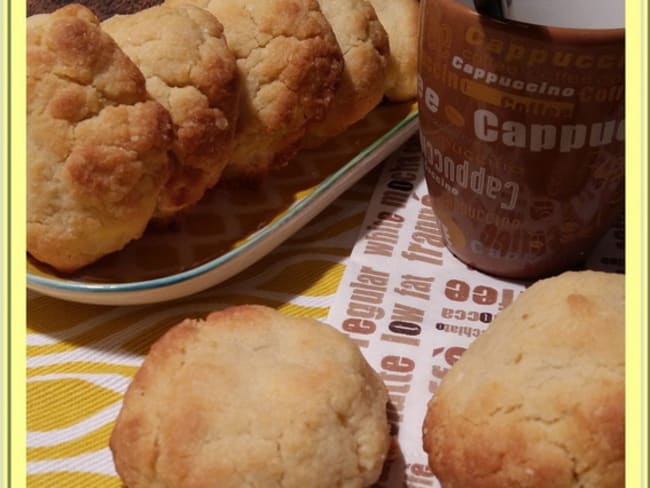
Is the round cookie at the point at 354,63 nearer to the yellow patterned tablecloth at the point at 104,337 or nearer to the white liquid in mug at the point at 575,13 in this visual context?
the yellow patterned tablecloth at the point at 104,337

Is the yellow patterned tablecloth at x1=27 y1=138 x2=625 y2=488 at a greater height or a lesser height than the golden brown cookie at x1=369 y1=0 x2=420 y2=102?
lesser

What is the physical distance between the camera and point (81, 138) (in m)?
0.86

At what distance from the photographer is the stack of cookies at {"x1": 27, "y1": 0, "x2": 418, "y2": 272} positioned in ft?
2.81

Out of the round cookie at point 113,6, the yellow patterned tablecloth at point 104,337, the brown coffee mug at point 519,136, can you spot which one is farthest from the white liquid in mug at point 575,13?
the round cookie at point 113,6

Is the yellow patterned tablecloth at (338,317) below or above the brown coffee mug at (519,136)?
below

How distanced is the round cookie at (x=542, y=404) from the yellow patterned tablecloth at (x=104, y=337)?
28cm

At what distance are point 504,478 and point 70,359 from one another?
1.67 feet

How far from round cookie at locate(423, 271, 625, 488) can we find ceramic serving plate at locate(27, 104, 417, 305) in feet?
1.07

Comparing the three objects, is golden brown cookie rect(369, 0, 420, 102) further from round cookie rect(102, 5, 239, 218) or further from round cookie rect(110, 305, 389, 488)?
round cookie rect(110, 305, 389, 488)

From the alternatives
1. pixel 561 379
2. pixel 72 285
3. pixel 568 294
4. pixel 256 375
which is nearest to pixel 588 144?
pixel 568 294

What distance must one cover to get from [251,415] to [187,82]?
1.46 ft

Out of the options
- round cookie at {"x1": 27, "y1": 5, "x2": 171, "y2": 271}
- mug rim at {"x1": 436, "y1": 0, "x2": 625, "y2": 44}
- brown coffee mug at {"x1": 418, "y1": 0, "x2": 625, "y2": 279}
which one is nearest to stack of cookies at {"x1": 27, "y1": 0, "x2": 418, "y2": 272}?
round cookie at {"x1": 27, "y1": 5, "x2": 171, "y2": 271}

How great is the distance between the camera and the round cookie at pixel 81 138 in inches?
33.6

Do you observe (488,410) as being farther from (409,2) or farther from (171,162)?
(409,2)
